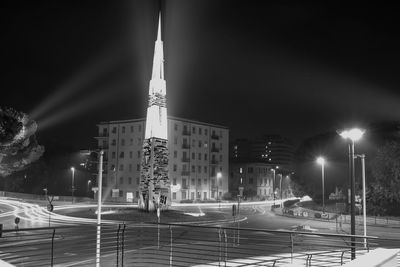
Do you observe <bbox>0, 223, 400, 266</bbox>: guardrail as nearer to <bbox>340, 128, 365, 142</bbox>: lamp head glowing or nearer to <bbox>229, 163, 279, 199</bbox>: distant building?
<bbox>340, 128, 365, 142</bbox>: lamp head glowing

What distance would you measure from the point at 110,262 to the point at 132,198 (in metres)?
75.1

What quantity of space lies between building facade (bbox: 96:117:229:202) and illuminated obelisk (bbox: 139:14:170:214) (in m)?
47.1

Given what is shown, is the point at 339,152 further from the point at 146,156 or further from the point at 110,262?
the point at 110,262

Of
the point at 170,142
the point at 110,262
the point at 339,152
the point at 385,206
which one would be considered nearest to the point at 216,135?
the point at 170,142

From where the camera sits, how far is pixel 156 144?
148 ft

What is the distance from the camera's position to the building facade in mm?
97938

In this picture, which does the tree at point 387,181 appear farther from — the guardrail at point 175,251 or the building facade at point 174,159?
the building facade at point 174,159

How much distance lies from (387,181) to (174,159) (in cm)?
5442

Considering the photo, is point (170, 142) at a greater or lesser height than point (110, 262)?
greater

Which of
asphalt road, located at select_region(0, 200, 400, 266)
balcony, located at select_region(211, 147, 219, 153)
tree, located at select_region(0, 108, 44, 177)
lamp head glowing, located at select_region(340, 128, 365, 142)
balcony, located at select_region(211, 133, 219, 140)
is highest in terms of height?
balcony, located at select_region(211, 133, 219, 140)

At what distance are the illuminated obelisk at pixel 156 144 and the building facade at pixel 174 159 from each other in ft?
154

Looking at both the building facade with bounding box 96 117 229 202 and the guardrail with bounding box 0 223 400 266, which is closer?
the guardrail with bounding box 0 223 400 266

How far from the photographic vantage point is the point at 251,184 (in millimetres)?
132000

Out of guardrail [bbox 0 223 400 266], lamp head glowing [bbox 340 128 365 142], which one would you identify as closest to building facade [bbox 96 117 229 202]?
guardrail [bbox 0 223 400 266]
